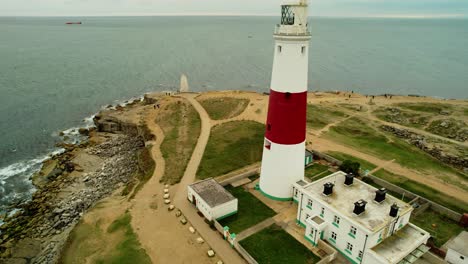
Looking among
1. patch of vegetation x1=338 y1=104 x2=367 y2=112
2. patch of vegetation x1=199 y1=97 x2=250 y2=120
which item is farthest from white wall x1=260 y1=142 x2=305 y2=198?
patch of vegetation x1=338 y1=104 x2=367 y2=112

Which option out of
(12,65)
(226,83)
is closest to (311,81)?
(226,83)

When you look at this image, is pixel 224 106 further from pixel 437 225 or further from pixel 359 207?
pixel 437 225

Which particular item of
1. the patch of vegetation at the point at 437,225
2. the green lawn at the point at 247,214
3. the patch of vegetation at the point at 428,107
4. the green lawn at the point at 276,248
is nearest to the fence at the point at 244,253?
the green lawn at the point at 276,248

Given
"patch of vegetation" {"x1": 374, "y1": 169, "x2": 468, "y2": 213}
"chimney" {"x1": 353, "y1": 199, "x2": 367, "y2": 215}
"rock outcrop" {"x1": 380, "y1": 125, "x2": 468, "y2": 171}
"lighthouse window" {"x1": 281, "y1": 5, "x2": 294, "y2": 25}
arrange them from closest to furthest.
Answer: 1. "chimney" {"x1": 353, "y1": 199, "x2": 367, "y2": 215}
2. "lighthouse window" {"x1": 281, "y1": 5, "x2": 294, "y2": 25}
3. "patch of vegetation" {"x1": 374, "y1": 169, "x2": 468, "y2": 213}
4. "rock outcrop" {"x1": 380, "y1": 125, "x2": 468, "y2": 171}

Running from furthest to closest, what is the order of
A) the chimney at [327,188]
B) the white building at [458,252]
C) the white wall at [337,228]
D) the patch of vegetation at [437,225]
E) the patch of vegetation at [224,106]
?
the patch of vegetation at [224,106] < the patch of vegetation at [437,225] < the chimney at [327,188] < the white wall at [337,228] < the white building at [458,252]

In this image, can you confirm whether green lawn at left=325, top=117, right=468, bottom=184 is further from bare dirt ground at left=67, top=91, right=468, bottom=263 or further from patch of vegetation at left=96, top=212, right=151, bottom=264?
patch of vegetation at left=96, top=212, right=151, bottom=264

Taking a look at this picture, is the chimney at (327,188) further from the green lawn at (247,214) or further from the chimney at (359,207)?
the green lawn at (247,214)
